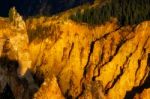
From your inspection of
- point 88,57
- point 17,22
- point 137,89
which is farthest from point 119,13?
point 17,22

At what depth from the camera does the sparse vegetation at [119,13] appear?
127000 millimetres

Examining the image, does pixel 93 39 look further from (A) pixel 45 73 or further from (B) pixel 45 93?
(B) pixel 45 93

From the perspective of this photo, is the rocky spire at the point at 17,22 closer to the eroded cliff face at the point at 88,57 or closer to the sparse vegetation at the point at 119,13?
the eroded cliff face at the point at 88,57

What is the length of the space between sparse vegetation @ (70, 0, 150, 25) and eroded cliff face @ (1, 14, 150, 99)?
1079mm

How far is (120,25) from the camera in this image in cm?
12950

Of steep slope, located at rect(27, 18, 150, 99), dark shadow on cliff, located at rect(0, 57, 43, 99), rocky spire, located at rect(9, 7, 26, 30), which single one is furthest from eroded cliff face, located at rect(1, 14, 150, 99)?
dark shadow on cliff, located at rect(0, 57, 43, 99)

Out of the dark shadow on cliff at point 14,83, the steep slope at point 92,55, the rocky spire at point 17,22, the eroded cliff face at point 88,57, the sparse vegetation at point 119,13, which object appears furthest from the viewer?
the rocky spire at point 17,22

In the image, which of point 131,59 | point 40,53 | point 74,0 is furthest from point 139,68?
point 74,0

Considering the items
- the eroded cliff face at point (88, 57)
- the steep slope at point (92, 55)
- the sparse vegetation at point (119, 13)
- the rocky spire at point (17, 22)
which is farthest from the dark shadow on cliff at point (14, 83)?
the sparse vegetation at point (119, 13)

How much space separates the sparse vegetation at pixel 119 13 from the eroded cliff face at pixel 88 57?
3.54 feet

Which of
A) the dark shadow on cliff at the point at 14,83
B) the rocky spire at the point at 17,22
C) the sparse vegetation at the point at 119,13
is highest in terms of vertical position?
the sparse vegetation at the point at 119,13

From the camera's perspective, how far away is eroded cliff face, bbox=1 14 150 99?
120250 mm

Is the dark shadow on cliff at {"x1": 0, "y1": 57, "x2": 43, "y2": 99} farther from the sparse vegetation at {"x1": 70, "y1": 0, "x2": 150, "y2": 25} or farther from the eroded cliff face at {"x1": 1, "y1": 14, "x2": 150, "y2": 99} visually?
the sparse vegetation at {"x1": 70, "y1": 0, "x2": 150, "y2": 25}

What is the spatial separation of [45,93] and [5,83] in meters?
19.8
